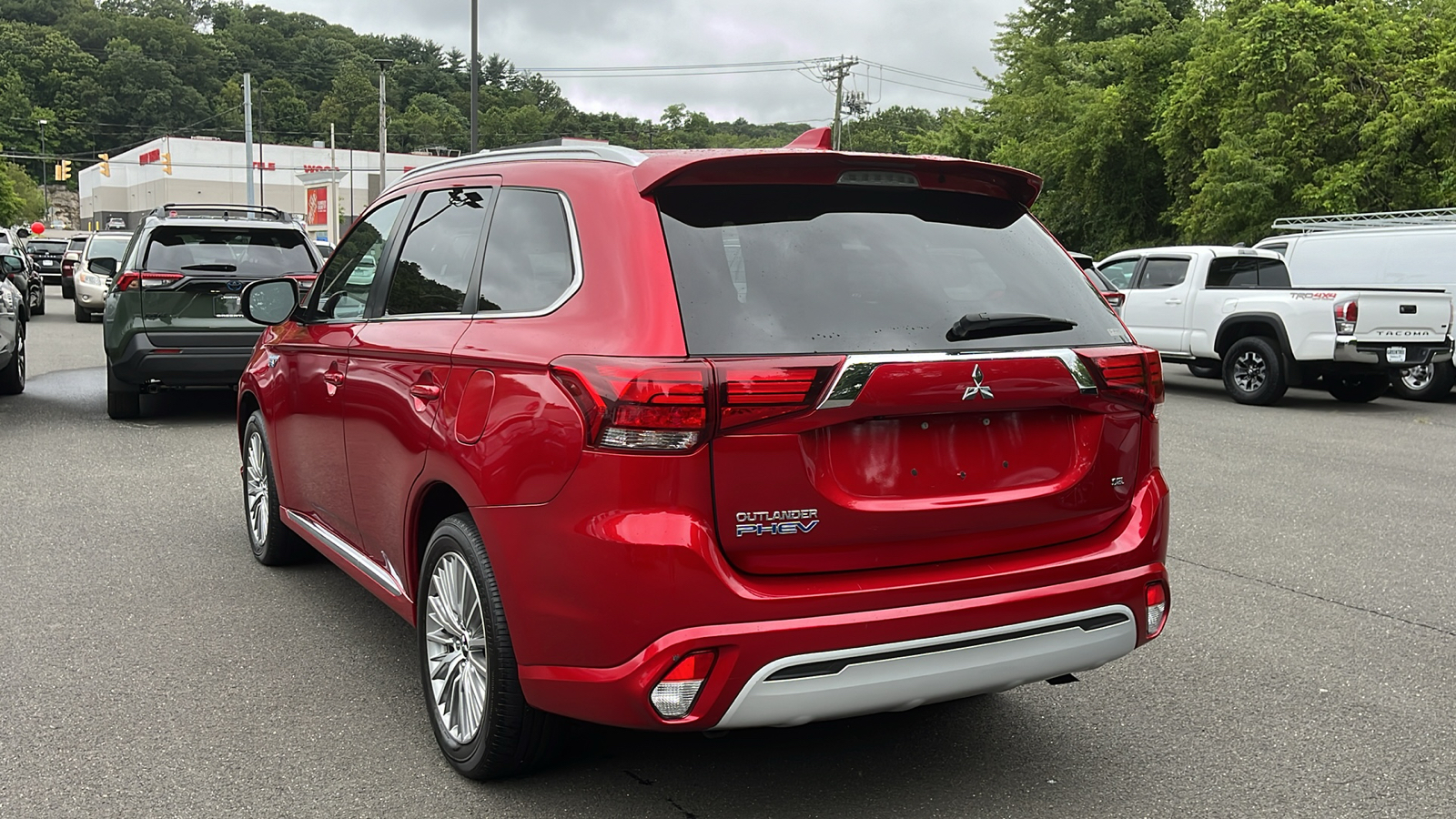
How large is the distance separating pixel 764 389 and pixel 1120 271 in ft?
48.1


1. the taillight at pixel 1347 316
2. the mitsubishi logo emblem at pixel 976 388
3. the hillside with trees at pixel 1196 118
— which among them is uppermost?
the hillside with trees at pixel 1196 118

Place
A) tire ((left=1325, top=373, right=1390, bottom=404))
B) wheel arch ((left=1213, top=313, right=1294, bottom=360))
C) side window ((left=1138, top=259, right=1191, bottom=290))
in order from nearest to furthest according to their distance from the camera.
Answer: wheel arch ((left=1213, top=313, right=1294, bottom=360)), tire ((left=1325, top=373, right=1390, bottom=404)), side window ((left=1138, top=259, right=1191, bottom=290))

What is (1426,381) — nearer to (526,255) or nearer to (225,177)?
(526,255)

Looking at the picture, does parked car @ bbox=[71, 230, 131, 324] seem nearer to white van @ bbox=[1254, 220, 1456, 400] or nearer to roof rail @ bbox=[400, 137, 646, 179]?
white van @ bbox=[1254, 220, 1456, 400]

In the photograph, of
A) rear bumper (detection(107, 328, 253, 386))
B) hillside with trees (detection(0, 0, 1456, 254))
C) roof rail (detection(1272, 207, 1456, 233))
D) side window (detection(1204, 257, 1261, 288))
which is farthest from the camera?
hillside with trees (detection(0, 0, 1456, 254))

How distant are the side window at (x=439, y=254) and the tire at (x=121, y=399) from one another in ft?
25.0

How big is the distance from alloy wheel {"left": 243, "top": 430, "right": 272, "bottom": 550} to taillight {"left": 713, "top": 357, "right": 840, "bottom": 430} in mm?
3518

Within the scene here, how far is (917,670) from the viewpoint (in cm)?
302

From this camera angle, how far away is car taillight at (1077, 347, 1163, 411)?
337cm

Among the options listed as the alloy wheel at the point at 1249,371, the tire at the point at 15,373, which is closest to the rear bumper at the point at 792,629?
the tire at the point at 15,373

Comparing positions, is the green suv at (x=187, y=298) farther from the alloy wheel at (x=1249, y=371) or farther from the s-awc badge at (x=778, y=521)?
the alloy wheel at (x=1249, y=371)

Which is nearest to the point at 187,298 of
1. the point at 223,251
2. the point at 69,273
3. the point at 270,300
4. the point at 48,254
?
the point at 223,251

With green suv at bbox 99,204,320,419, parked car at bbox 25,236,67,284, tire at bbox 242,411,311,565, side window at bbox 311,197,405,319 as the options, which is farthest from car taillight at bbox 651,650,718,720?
parked car at bbox 25,236,67,284

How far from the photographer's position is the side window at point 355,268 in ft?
14.9
